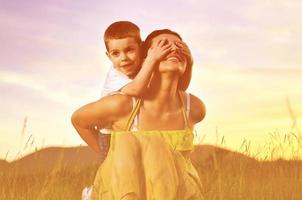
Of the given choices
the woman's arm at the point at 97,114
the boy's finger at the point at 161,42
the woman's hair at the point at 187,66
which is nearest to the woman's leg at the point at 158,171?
the woman's arm at the point at 97,114

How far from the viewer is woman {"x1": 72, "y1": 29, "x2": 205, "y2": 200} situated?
3.98 meters

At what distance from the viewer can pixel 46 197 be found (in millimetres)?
5039

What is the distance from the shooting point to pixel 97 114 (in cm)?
413

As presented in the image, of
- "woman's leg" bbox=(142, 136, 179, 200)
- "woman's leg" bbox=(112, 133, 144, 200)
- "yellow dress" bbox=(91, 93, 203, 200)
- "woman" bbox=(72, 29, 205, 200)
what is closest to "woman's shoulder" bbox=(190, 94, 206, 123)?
"woman" bbox=(72, 29, 205, 200)

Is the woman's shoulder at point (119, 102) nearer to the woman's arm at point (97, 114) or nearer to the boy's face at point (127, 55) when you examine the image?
the woman's arm at point (97, 114)

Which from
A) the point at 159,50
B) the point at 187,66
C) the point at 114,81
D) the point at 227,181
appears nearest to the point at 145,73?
the point at 159,50

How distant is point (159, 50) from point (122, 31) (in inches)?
12.0

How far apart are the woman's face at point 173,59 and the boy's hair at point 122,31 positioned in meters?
0.13

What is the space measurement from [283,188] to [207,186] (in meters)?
0.66

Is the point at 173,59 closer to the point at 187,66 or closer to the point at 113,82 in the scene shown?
the point at 187,66

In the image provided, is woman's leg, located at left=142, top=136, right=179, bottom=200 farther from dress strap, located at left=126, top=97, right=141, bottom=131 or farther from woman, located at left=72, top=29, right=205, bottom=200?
dress strap, located at left=126, top=97, right=141, bottom=131

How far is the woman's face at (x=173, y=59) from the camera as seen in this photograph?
4086 mm

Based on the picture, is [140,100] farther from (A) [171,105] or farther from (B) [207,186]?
(B) [207,186]

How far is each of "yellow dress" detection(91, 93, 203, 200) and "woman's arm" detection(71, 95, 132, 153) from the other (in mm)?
84
